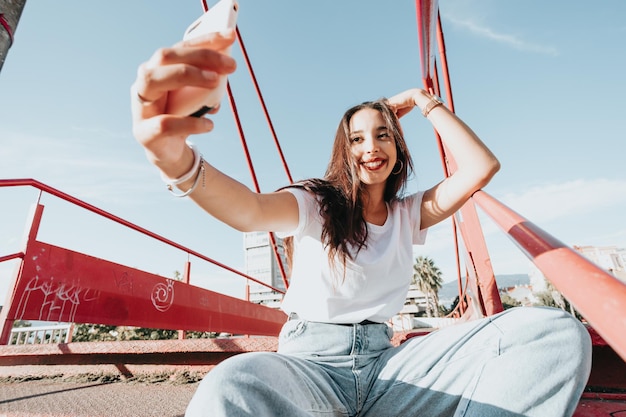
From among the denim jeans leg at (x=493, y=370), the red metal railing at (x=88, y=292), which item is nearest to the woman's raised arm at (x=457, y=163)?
the denim jeans leg at (x=493, y=370)

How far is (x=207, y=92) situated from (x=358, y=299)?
0.79 meters

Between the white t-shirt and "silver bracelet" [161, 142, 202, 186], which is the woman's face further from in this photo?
"silver bracelet" [161, 142, 202, 186]

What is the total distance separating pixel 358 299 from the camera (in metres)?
1.10

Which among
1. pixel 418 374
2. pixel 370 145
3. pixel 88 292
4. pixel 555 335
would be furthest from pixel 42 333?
pixel 555 335

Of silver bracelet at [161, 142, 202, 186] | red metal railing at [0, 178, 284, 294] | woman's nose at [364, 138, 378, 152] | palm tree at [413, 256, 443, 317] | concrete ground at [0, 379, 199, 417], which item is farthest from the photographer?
palm tree at [413, 256, 443, 317]

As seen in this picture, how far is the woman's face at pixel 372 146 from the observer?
4.48ft

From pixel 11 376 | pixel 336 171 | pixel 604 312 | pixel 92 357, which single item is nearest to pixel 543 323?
pixel 604 312

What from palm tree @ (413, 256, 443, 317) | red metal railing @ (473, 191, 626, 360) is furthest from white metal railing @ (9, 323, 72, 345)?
palm tree @ (413, 256, 443, 317)

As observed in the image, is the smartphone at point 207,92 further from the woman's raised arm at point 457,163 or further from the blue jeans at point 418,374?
the woman's raised arm at point 457,163

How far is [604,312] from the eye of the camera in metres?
0.34

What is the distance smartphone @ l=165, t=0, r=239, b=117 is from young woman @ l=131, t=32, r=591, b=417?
18 millimetres

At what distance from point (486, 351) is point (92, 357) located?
283 cm

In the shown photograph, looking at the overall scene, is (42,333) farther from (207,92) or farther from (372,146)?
(207,92)

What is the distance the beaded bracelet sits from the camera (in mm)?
745
